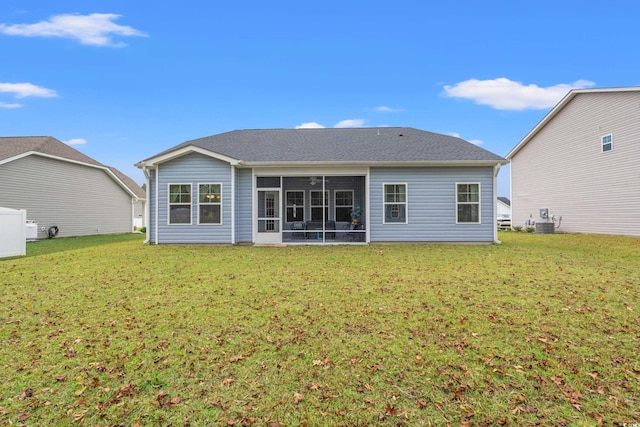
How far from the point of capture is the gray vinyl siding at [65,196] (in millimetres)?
16391

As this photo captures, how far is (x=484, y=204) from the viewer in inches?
505

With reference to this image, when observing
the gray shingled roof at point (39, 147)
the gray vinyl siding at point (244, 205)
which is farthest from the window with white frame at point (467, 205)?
the gray shingled roof at point (39, 147)

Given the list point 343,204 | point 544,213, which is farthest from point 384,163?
point 544,213

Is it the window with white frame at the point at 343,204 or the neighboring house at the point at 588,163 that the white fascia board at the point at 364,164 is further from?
the neighboring house at the point at 588,163

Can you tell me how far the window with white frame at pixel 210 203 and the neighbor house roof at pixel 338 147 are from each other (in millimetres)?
1438

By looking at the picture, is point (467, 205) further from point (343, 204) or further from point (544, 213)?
point (544, 213)

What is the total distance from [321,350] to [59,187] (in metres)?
21.6

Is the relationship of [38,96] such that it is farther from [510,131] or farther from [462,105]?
[510,131]

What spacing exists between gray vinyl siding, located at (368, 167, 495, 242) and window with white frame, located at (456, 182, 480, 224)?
16cm

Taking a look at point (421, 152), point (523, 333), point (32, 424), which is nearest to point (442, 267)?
point (523, 333)

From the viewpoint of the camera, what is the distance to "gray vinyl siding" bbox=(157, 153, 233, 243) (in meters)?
12.8

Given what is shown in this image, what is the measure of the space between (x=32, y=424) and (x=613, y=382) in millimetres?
4824

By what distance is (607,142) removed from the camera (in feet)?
54.0

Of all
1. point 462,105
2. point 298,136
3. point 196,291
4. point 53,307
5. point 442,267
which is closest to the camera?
point 53,307
